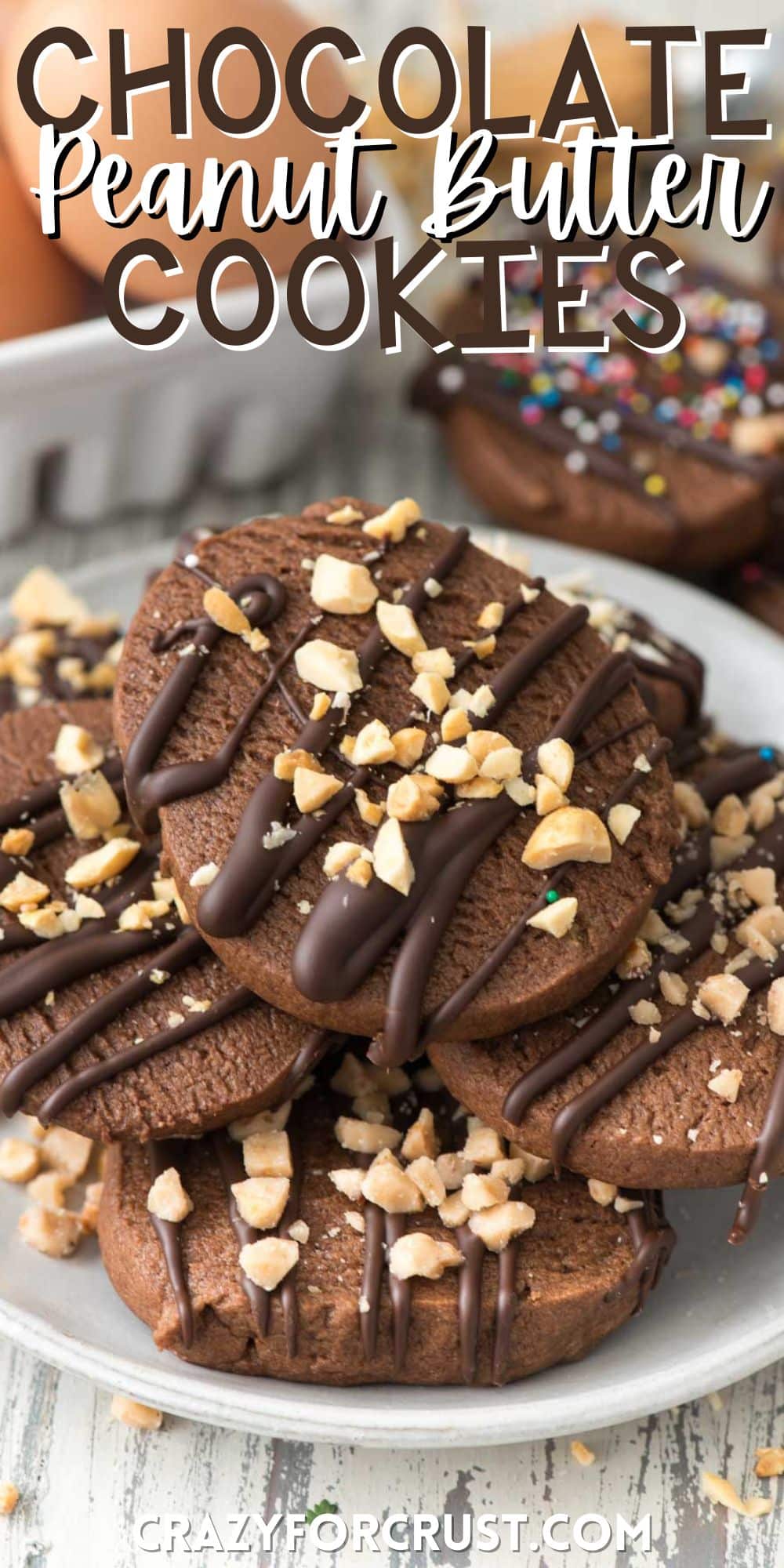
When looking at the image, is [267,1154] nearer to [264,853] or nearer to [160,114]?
[264,853]

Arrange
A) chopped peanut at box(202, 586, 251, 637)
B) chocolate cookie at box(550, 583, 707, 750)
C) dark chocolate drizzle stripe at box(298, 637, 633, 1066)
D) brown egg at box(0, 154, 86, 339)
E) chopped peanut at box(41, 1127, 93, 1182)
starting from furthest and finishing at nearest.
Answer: brown egg at box(0, 154, 86, 339) → chocolate cookie at box(550, 583, 707, 750) → chopped peanut at box(41, 1127, 93, 1182) → chopped peanut at box(202, 586, 251, 637) → dark chocolate drizzle stripe at box(298, 637, 633, 1066)

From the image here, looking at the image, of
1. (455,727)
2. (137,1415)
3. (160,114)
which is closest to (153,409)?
(160,114)

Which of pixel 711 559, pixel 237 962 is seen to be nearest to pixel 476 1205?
pixel 237 962

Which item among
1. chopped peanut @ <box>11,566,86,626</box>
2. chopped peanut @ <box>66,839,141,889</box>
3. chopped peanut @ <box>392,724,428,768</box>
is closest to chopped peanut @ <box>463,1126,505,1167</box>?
chopped peanut @ <box>392,724,428,768</box>

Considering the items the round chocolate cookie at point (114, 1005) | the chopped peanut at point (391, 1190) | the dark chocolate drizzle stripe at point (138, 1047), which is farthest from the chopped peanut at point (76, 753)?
the chopped peanut at point (391, 1190)

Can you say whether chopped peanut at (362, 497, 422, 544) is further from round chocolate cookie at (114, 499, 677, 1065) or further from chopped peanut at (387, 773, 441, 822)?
chopped peanut at (387, 773, 441, 822)
